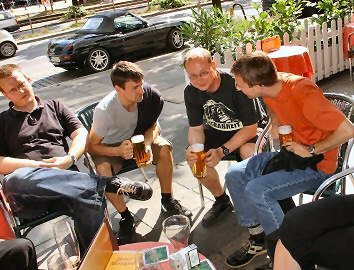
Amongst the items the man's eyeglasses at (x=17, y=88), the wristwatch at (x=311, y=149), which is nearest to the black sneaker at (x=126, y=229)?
the man's eyeglasses at (x=17, y=88)

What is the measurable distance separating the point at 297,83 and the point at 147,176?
2227 millimetres

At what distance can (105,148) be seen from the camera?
333 cm

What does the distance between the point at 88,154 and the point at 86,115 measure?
0.48 metres

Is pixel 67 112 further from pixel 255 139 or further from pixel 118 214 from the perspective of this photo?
pixel 255 139

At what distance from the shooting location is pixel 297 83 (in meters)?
2.47

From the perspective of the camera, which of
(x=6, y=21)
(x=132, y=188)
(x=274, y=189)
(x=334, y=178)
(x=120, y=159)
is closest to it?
(x=334, y=178)

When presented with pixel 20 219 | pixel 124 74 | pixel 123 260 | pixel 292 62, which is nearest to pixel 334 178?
pixel 123 260

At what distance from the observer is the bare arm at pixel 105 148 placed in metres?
3.21

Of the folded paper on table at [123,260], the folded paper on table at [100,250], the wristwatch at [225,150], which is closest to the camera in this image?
the folded paper on table at [100,250]

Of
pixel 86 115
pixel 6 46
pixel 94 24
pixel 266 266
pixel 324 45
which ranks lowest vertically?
pixel 266 266

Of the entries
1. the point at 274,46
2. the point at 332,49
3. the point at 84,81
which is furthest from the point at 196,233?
the point at 84,81

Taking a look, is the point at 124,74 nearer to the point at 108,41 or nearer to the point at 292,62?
the point at 292,62

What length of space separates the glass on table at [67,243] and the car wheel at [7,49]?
13057 mm

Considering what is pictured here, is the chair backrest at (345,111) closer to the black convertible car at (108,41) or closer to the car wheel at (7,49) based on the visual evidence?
the black convertible car at (108,41)
